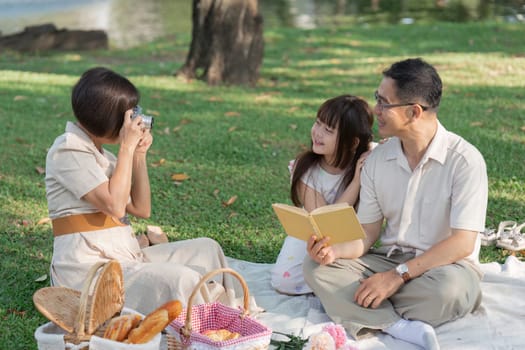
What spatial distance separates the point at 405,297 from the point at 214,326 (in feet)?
3.32

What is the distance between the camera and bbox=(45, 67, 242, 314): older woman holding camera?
3.70m

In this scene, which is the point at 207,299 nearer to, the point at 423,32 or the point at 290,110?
the point at 290,110

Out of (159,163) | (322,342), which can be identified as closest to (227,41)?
(159,163)

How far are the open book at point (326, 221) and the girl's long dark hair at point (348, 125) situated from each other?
63cm

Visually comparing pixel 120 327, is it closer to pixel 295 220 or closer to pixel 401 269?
pixel 295 220

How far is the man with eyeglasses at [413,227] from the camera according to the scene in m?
3.79

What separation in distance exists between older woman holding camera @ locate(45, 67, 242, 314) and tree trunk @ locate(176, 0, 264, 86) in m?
5.71

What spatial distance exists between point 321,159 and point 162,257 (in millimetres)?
1089

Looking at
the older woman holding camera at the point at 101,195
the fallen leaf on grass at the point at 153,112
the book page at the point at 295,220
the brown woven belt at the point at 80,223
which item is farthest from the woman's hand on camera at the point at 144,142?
the fallen leaf on grass at the point at 153,112

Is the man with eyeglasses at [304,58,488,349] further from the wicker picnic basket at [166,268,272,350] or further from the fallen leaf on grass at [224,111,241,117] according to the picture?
the fallen leaf on grass at [224,111,241,117]

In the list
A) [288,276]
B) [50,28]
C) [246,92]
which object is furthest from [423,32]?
[288,276]

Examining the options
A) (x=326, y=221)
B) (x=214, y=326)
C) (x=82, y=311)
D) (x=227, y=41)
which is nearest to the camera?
(x=82, y=311)

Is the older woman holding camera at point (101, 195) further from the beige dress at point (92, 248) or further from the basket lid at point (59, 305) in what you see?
the basket lid at point (59, 305)

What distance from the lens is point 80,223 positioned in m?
3.81
